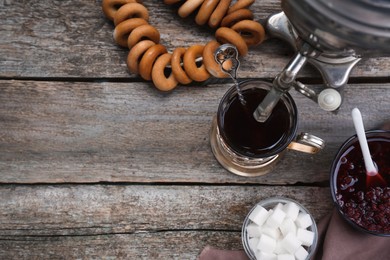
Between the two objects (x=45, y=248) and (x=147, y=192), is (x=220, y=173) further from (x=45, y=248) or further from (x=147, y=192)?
(x=45, y=248)

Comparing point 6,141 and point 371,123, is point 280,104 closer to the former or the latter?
point 371,123

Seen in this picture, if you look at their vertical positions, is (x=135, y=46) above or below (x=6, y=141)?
above

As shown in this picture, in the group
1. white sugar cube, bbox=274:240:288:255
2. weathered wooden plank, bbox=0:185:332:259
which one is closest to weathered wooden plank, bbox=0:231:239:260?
weathered wooden plank, bbox=0:185:332:259

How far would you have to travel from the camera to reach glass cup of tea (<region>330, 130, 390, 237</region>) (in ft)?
2.81

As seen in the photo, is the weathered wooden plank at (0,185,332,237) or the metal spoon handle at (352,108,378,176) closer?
the metal spoon handle at (352,108,378,176)

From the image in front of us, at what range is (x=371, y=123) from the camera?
0.96 metres

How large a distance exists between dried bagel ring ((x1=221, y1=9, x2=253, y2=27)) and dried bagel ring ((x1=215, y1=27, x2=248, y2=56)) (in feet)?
0.07

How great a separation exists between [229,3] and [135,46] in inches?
6.4

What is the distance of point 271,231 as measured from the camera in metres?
0.89

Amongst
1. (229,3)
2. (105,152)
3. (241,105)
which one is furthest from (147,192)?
(229,3)

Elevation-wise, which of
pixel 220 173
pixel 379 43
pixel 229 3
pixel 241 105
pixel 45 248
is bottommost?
pixel 45 248

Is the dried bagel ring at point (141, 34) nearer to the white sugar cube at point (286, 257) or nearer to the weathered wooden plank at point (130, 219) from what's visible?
the weathered wooden plank at point (130, 219)

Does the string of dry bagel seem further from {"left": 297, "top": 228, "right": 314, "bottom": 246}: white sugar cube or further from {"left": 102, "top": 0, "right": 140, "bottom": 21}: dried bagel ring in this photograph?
{"left": 297, "top": 228, "right": 314, "bottom": 246}: white sugar cube

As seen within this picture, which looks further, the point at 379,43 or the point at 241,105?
the point at 241,105
